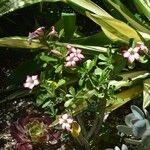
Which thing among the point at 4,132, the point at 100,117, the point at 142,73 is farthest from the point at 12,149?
the point at 142,73

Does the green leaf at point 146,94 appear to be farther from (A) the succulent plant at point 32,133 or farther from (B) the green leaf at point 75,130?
(A) the succulent plant at point 32,133

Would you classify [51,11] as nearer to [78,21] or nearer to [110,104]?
[78,21]

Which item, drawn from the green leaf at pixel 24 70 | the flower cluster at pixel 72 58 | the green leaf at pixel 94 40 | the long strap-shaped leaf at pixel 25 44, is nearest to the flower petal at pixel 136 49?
the flower cluster at pixel 72 58

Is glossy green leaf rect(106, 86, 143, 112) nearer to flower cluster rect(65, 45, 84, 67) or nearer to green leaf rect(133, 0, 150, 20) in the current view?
flower cluster rect(65, 45, 84, 67)

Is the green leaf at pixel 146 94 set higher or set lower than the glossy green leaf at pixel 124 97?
higher

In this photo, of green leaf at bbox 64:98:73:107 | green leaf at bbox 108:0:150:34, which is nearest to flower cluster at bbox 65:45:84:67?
green leaf at bbox 64:98:73:107

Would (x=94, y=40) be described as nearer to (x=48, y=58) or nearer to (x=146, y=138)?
(x=48, y=58)

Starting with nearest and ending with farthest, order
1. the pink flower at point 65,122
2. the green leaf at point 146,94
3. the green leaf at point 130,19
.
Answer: the pink flower at point 65,122 < the green leaf at point 146,94 < the green leaf at point 130,19
